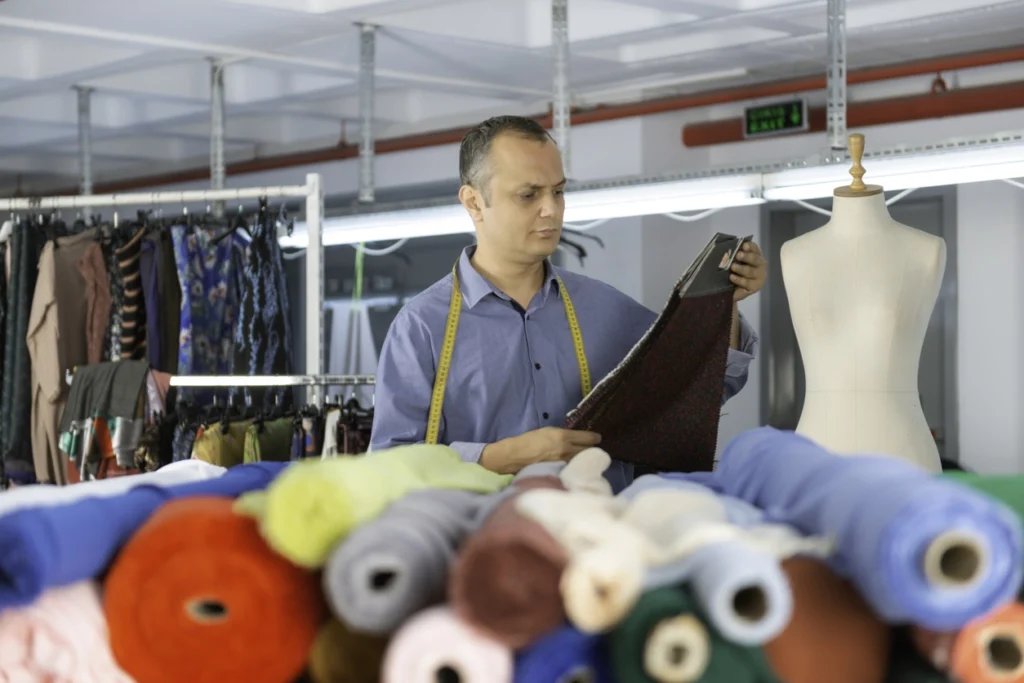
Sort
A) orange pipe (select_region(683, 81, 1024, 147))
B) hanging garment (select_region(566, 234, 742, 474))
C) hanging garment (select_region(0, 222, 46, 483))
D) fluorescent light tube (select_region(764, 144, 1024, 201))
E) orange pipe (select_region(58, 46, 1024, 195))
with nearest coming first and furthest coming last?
1. hanging garment (select_region(566, 234, 742, 474))
2. fluorescent light tube (select_region(764, 144, 1024, 201))
3. hanging garment (select_region(0, 222, 46, 483))
4. orange pipe (select_region(683, 81, 1024, 147))
5. orange pipe (select_region(58, 46, 1024, 195))

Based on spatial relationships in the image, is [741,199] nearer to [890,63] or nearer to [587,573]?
[890,63]

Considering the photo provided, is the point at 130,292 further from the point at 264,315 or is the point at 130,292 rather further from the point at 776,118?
the point at 776,118

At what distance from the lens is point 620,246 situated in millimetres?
8344

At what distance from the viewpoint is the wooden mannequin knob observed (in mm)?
2541

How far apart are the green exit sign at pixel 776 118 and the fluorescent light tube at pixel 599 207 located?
278 cm

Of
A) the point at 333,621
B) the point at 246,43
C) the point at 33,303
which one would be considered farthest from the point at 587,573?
the point at 246,43

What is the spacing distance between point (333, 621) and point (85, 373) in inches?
163

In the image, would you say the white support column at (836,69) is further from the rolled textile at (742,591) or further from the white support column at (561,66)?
the rolled textile at (742,591)

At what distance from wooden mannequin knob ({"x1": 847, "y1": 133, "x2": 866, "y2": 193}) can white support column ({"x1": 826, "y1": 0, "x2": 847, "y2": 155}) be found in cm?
243

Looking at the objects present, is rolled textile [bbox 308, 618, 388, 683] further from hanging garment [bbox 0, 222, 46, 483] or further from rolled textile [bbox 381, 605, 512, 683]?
hanging garment [bbox 0, 222, 46, 483]

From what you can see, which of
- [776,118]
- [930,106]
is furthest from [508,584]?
[776,118]

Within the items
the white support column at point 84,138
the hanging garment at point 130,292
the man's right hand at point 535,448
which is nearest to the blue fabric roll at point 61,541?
the man's right hand at point 535,448

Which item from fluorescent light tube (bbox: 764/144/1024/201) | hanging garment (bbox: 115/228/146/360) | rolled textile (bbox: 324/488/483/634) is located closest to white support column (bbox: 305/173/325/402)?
hanging garment (bbox: 115/228/146/360)

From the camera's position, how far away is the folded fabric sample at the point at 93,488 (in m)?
1.21
